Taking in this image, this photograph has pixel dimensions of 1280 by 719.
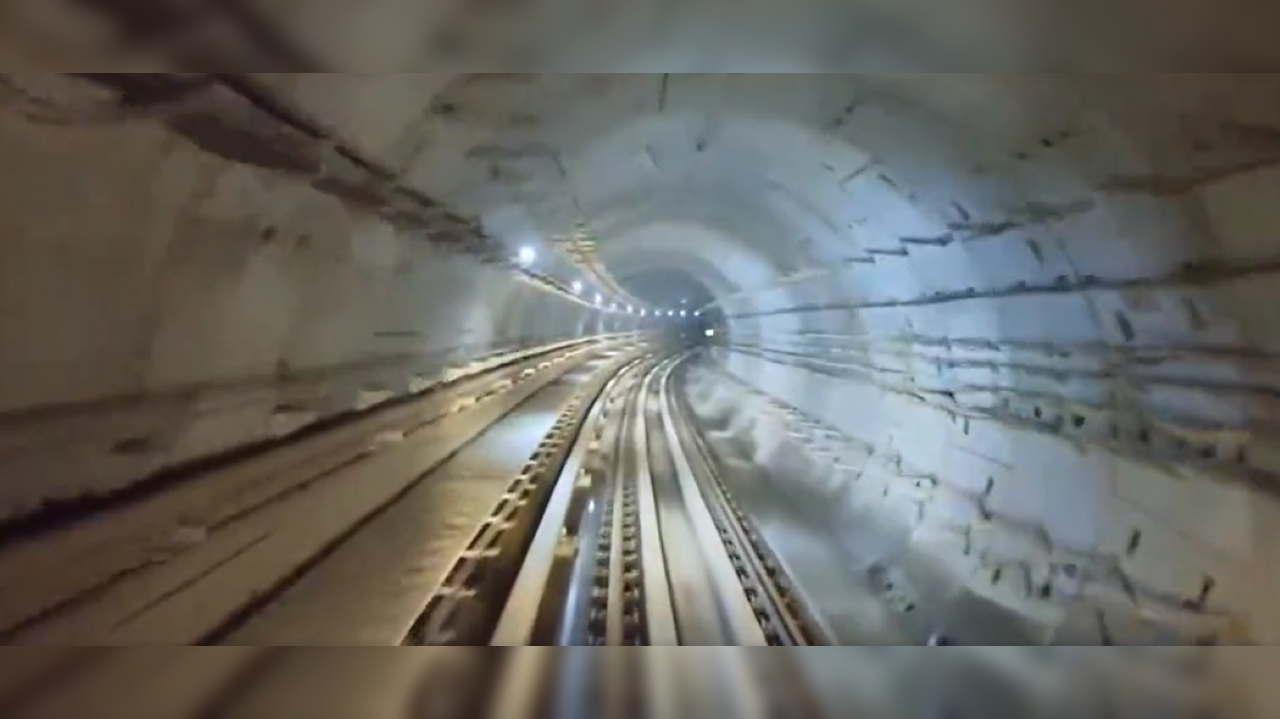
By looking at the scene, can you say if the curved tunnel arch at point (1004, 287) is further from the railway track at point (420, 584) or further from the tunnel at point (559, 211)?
the railway track at point (420, 584)

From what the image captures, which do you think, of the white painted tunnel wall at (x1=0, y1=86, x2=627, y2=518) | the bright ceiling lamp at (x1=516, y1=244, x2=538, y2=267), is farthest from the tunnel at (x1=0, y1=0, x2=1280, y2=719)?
the bright ceiling lamp at (x1=516, y1=244, x2=538, y2=267)

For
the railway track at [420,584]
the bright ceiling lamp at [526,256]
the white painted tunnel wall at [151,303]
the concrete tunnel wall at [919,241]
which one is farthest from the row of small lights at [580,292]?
the white painted tunnel wall at [151,303]

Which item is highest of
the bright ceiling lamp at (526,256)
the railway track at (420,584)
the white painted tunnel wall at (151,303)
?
the bright ceiling lamp at (526,256)

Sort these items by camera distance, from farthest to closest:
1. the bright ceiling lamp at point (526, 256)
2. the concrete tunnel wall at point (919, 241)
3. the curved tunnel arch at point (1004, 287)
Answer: the bright ceiling lamp at point (526, 256) → the curved tunnel arch at point (1004, 287) → the concrete tunnel wall at point (919, 241)

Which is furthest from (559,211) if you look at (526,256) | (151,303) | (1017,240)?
(151,303)

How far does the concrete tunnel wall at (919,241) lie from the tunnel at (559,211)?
19 mm

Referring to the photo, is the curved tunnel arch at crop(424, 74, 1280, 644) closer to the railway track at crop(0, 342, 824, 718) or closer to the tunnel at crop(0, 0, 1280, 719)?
the tunnel at crop(0, 0, 1280, 719)

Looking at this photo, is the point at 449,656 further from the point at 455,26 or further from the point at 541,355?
the point at 541,355

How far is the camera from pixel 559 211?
8.45 m

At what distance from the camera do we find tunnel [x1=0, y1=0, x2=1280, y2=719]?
2756 millimetres

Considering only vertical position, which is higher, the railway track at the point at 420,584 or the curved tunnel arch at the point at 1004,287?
the curved tunnel arch at the point at 1004,287

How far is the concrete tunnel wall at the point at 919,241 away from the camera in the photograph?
2.96 metres

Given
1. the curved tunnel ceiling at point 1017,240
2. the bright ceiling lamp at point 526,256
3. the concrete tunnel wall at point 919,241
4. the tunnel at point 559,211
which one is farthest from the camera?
the bright ceiling lamp at point 526,256

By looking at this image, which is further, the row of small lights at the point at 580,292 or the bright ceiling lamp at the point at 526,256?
the row of small lights at the point at 580,292
